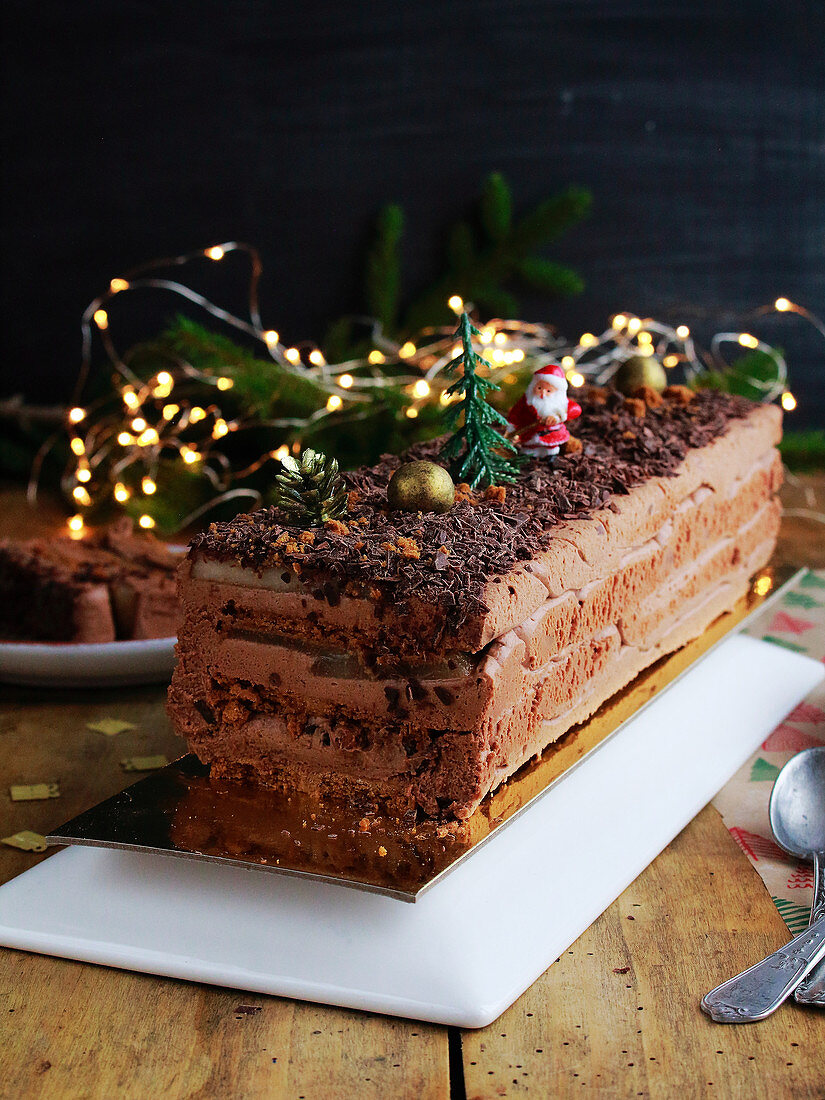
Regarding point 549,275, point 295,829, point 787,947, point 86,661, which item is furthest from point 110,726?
point 549,275

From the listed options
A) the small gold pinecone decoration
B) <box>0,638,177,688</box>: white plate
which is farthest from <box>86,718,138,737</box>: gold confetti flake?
the small gold pinecone decoration

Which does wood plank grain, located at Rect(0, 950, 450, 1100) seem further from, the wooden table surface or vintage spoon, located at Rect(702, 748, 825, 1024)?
vintage spoon, located at Rect(702, 748, 825, 1024)

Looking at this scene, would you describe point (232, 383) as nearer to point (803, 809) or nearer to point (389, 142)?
point (389, 142)

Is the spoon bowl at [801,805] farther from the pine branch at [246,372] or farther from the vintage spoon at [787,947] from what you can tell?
the pine branch at [246,372]

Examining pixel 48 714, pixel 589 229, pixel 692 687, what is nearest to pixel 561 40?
pixel 589 229

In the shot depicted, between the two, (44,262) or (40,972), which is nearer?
(40,972)

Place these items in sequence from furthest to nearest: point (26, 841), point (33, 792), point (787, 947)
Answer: point (33, 792) < point (26, 841) < point (787, 947)

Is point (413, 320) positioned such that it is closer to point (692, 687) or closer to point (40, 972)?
point (692, 687)
